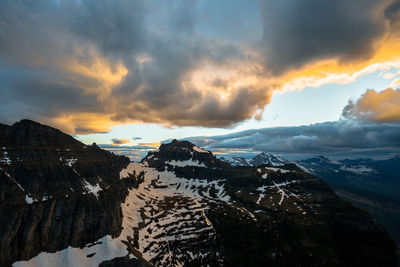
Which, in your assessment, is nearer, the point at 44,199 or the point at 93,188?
the point at 44,199

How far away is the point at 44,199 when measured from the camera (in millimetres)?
137500

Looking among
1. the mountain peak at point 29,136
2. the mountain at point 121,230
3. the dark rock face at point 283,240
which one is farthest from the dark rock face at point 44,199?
the dark rock face at point 283,240

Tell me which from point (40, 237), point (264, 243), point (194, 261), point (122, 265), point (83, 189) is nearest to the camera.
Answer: point (122, 265)

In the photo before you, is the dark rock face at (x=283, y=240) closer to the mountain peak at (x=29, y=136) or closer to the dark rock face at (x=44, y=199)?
the dark rock face at (x=44, y=199)

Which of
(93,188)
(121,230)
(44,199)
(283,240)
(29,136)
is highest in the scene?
(29,136)

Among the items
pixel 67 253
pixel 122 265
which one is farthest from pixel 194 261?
pixel 67 253

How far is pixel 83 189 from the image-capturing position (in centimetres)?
16775

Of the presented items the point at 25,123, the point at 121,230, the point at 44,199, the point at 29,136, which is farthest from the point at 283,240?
the point at 25,123

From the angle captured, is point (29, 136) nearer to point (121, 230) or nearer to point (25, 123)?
point (25, 123)

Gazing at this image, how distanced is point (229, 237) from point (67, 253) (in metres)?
118

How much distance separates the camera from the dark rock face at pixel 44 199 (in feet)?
379

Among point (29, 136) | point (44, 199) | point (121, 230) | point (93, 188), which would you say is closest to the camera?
point (44, 199)

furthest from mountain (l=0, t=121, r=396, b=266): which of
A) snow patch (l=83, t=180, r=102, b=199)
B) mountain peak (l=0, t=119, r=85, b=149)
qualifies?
snow patch (l=83, t=180, r=102, b=199)

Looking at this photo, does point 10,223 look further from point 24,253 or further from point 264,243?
point 264,243
